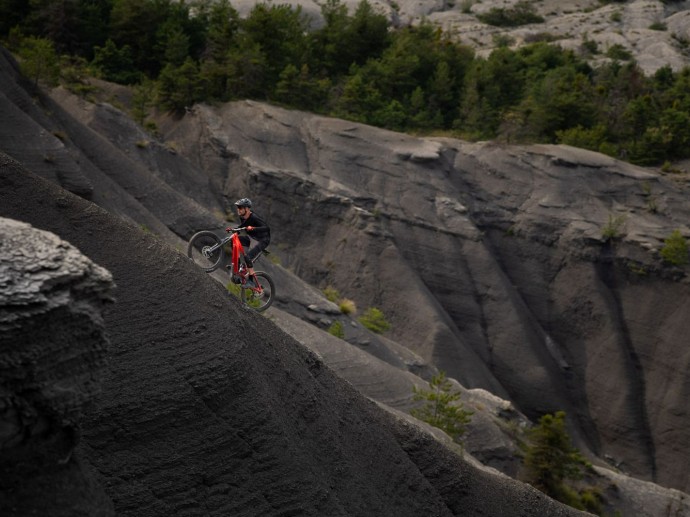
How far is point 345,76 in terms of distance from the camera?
49969 millimetres

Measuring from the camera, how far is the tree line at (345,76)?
4397 centimetres

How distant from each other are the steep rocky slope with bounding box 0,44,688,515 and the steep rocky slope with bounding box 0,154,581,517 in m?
22.6

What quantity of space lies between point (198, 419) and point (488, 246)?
3275cm

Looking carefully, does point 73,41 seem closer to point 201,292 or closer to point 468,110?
point 468,110

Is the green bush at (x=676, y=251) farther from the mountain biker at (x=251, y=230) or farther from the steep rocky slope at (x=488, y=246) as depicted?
the mountain biker at (x=251, y=230)

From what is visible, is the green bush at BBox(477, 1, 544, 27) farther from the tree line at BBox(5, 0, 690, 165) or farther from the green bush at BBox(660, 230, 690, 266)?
the green bush at BBox(660, 230, 690, 266)

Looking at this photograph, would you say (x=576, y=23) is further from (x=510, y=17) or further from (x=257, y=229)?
(x=257, y=229)

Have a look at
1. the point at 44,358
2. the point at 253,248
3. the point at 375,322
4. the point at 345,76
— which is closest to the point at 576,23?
the point at 345,76

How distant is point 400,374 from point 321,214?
15.4 metres

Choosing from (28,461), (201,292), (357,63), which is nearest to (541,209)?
(357,63)

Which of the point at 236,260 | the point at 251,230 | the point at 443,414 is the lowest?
the point at 443,414

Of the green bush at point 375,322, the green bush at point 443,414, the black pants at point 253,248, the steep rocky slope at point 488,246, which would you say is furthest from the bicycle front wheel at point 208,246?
the steep rocky slope at point 488,246

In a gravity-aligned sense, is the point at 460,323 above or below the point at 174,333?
below

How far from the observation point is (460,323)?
39750 mm
